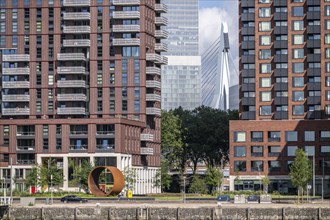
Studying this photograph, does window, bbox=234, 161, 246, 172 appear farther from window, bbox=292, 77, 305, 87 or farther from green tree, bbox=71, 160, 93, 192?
green tree, bbox=71, 160, 93, 192

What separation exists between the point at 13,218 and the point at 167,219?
18.1 meters

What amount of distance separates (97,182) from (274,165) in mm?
39818

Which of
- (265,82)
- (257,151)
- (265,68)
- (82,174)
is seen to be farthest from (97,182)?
(265,68)

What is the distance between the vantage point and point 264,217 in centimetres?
11144

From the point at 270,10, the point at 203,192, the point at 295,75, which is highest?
the point at 270,10

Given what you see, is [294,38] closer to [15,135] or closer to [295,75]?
[295,75]

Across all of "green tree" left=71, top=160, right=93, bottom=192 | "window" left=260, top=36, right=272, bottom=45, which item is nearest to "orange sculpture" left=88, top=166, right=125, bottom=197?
"green tree" left=71, top=160, right=93, bottom=192

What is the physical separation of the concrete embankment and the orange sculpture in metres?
52.7

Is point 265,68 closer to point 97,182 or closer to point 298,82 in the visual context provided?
point 298,82

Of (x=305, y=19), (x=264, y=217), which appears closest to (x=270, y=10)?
(x=305, y=19)

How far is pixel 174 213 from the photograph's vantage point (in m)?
112

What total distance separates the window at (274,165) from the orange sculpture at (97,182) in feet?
118

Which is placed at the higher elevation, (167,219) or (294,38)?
(294,38)

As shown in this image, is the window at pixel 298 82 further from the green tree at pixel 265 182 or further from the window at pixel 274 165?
the green tree at pixel 265 182
